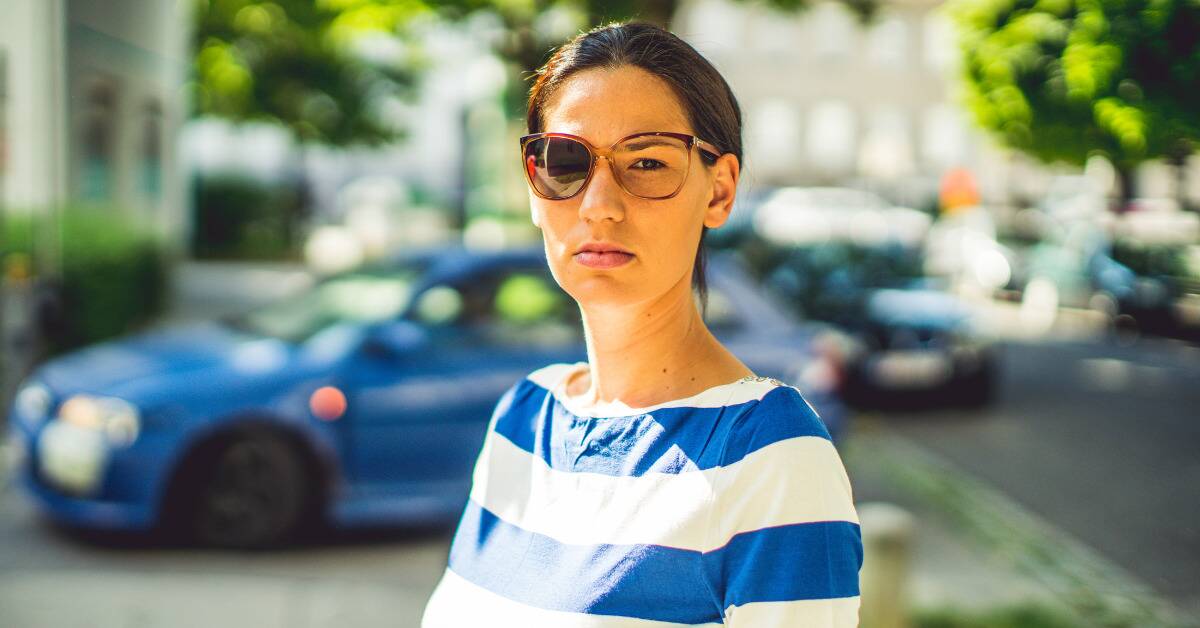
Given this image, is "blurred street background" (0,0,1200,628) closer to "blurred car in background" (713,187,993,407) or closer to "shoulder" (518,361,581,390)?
"blurred car in background" (713,187,993,407)

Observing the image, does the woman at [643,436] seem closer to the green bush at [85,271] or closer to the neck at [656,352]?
the neck at [656,352]

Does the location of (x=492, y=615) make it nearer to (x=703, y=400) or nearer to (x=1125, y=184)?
(x=703, y=400)

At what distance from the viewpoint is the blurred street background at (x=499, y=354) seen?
11.1 feet

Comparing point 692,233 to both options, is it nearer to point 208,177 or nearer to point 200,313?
point 200,313

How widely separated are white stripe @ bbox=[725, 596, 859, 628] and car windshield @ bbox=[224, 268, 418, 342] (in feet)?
17.0

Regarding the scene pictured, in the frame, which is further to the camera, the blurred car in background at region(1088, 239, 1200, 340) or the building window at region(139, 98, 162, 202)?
the building window at region(139, 98, 162, 202)

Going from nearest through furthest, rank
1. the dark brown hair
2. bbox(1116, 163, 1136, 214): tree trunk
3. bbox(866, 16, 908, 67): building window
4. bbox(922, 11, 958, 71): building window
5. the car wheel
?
1. the dark brown hair
2. bbox(1116, 163, 1136, 214): tree trunk
3. bbox(922, 11, 958, 71): building window
4. the car wheel
5. bbox(866, 16, 908, 67): building window

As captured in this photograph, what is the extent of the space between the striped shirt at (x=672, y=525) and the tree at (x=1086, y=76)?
1707 mm

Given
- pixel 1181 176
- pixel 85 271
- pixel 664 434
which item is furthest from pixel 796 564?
pixel 85 271

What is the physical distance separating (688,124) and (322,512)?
4.87 meters

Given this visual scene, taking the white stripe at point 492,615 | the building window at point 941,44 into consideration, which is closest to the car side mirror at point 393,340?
the building window at point 941,44

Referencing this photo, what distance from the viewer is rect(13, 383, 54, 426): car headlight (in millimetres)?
6004

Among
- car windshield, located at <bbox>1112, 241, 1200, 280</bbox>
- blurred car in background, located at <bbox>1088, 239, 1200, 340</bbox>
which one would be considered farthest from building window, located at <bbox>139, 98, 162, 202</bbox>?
car windshield, located at <bbox>1112, 241, 1200, 280</bbox>

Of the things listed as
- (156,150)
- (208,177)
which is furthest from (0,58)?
(208,177)
